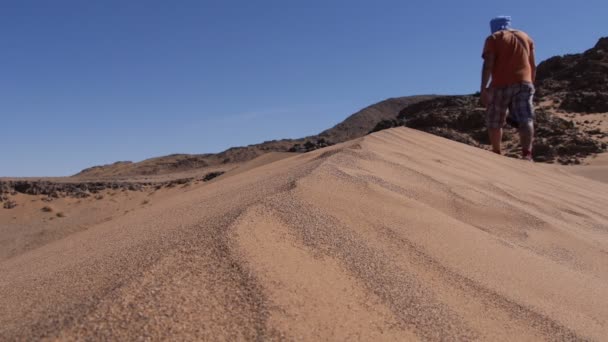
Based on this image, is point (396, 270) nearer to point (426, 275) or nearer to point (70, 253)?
point (426, 275)

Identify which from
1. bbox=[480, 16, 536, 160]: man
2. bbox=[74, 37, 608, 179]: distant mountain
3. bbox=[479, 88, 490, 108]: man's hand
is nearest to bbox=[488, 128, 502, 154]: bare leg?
bbox=[480, 16, 536, 160]: man

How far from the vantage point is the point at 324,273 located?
1.26m

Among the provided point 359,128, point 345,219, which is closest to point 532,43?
point 345,219

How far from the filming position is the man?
4652mm

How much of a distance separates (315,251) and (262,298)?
12.6 inches

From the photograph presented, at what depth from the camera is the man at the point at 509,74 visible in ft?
15.3

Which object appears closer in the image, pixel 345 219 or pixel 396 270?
pixel 396 270

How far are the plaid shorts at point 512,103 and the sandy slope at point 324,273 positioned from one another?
9.11 ft

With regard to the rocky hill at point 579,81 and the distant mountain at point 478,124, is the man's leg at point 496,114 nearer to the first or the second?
the distant mountain at point 478,124

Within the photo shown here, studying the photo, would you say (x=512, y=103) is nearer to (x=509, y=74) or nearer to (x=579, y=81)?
(x=509, y=74)

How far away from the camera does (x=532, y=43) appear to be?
15.9 ft

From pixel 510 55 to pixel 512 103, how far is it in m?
0.45

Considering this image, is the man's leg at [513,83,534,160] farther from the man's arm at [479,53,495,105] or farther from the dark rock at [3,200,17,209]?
the dark rock at [3,200,17,209]

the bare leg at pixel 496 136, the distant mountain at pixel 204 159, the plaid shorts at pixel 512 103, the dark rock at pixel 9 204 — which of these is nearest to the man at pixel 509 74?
the plaid shorts at pixel 512 103
